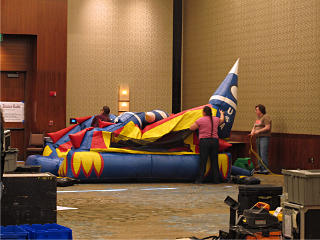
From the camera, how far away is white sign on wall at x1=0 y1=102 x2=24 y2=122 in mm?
15148

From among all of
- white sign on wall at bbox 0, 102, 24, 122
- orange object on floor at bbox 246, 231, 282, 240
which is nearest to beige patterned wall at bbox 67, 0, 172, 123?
white sign on wall at bbox 0, 102, 24, 122

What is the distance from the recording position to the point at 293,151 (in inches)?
459

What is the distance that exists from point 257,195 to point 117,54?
11.3 meters

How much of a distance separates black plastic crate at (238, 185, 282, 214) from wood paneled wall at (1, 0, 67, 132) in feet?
33.6

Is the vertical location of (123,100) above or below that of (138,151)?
above

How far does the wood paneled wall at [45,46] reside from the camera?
14.7 m

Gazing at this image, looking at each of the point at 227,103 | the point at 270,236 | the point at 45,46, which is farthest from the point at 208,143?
the point at 45,46

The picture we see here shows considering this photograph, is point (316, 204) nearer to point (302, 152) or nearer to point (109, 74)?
point (302, 152)

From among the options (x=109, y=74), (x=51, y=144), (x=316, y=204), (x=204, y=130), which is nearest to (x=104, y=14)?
(x=109, y=74)

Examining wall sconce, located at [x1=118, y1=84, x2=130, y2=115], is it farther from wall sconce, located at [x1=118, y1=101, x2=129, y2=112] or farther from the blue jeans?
the blue jeans

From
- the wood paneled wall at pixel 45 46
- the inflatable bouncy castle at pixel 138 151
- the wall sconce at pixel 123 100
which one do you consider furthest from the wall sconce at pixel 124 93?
the inflatable bouncy castle at pixel 138 151

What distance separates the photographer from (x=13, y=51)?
15.1 m

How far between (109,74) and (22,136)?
9.09 feet

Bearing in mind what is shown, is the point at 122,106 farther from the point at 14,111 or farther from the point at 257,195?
the point at 257,195
